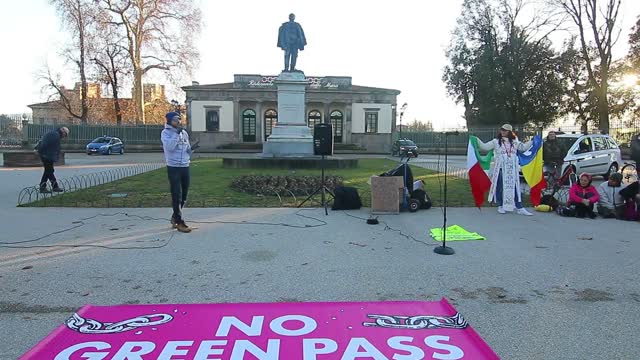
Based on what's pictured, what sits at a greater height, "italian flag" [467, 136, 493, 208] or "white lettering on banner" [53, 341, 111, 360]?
"italian flag" [467, 136, 493, 208]

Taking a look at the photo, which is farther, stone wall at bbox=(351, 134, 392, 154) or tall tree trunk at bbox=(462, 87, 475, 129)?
stone wall at bbox=(351, 134, 392, 154)

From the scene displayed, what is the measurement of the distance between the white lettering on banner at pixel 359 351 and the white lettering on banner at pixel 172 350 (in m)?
1.20

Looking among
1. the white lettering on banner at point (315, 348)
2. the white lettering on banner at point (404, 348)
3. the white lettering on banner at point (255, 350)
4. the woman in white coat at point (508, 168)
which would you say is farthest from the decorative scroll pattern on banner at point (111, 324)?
the woman in white coat at point (508, 168)

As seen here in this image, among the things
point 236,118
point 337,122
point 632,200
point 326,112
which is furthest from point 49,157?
point 337,122

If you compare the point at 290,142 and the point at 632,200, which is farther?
the point at 290,142

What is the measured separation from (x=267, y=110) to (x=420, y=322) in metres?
51.0

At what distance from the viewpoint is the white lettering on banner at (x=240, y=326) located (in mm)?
3520

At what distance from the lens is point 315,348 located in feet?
10.8

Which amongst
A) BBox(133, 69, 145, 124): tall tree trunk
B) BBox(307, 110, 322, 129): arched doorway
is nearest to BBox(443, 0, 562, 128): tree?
BBox(307, 110, 322, 129): arched doorway

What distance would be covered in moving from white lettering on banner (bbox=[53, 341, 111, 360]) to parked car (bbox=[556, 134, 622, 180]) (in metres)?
16.5

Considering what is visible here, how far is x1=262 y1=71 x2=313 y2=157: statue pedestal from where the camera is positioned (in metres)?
21.7

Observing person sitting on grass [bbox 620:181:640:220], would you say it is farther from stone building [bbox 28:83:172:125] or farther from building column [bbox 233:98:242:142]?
stone building [bbox 28:83:172:125]

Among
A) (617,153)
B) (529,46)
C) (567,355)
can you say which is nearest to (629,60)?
(529,46)

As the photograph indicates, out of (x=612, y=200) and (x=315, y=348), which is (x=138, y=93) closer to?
(x=612, y=200)
